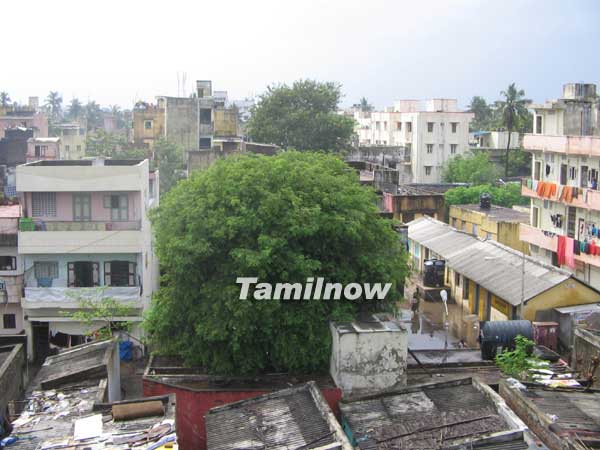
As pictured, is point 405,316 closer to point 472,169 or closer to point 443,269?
point 443,269

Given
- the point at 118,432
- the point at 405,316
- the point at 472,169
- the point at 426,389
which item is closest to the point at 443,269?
the point at 405,316

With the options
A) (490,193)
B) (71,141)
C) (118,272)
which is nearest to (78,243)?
(118,272)

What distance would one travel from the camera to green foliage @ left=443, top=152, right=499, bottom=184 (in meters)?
62.4

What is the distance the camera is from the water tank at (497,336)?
2330cm

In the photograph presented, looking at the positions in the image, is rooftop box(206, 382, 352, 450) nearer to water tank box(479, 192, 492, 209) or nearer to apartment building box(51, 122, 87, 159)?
water tank box(479, 192, 492, 209)

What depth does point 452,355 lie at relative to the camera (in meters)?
24.0

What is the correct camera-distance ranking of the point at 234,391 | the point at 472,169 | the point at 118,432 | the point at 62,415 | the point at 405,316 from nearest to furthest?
the point at 118,432 → the point at 62,415 → the point at 234,391 → the point at 405,316 → the point at 472,169

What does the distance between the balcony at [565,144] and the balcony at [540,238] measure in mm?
3893

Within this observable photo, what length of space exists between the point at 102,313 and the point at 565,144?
70.7ft

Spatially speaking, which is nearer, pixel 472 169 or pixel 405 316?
pixel 405 316

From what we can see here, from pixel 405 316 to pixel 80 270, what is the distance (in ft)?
44.3

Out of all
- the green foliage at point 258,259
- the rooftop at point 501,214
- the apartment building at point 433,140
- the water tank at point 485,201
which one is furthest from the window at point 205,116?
the green foliage at point 258,259

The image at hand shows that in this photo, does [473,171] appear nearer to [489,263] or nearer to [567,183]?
[567,183]

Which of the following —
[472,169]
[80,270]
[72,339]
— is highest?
[472,169]
